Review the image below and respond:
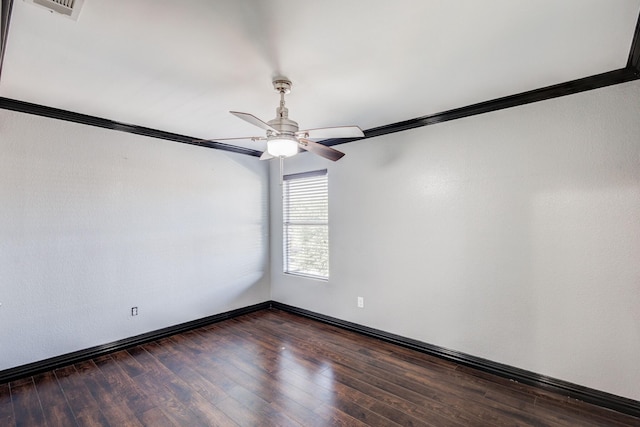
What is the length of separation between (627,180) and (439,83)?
154 centimetres

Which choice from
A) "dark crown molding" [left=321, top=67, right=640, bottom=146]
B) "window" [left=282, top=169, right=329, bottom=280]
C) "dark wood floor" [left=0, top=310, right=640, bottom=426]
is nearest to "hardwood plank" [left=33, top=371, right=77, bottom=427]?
"dark wood floor" [left=0, top=310, right=640, bottom=426]

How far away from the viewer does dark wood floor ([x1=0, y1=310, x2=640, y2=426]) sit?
2137 millimetres

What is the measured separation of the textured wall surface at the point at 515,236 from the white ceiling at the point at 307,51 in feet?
1.38

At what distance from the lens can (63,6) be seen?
151cm

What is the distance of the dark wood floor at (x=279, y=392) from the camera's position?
2137 millimetres

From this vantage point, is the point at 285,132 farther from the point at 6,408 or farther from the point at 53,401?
the point at 6,408

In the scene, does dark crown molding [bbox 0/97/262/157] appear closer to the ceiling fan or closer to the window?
the window

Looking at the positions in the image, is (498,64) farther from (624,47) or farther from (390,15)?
(390,15)

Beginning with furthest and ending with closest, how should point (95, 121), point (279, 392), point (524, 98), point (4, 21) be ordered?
point (95, 121), point (524, 98), point (279, 392), point (4, 21)

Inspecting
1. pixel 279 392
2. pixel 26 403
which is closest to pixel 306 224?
pixel 279 392

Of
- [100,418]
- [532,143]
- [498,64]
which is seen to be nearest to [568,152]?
[532,143]

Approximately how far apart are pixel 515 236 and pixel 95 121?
425 cm

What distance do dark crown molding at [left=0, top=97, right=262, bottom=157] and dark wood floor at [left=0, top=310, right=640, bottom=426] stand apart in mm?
2426

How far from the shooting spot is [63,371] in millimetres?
2814
